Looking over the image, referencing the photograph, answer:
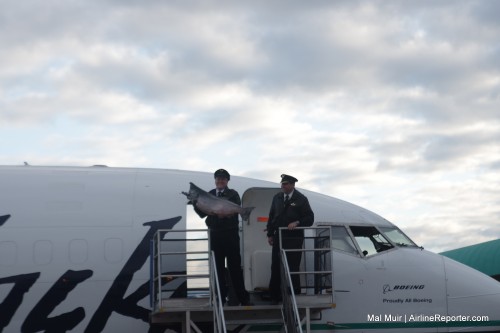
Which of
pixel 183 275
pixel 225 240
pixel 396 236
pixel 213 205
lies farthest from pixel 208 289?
pixel 396 236

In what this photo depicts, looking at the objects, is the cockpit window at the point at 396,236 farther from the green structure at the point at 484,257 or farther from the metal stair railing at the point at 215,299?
the green structure at the point at 484,257

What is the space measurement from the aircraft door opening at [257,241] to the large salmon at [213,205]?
1067mm

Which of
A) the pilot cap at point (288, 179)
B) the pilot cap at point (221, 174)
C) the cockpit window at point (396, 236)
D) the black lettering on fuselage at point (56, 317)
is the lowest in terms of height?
the black lettering on fuselage at point (56, 317)

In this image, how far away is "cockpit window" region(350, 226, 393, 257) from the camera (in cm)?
1441

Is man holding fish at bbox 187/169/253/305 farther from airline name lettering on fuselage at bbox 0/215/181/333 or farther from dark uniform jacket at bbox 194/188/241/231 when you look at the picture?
airline name lettering on fuselage at bbox 0/215/181/333

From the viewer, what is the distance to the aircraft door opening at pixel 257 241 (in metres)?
13.8

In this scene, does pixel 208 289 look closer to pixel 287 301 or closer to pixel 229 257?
pixel 229 257

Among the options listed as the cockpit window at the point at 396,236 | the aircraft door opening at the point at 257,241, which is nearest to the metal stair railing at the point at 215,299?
the aircraft door opening at the point at 257,241

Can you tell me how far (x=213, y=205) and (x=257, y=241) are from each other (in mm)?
1641

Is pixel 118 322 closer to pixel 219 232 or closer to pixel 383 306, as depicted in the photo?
pixel 219 232

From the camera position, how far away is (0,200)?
46.8ft

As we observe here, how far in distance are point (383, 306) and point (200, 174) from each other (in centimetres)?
421

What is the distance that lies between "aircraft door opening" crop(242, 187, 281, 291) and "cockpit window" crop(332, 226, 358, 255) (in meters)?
1.18

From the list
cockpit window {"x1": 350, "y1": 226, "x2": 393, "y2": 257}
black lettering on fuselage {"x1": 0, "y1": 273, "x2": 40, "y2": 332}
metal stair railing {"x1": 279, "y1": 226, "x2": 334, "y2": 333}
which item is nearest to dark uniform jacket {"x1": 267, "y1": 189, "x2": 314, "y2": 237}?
metal stair railing {"x1": 279, "y1": 226, "x2": 334, "y2": 333}
